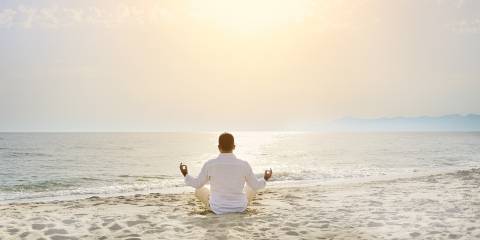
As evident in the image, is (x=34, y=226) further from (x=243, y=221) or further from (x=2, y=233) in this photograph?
(x=243, y=221)

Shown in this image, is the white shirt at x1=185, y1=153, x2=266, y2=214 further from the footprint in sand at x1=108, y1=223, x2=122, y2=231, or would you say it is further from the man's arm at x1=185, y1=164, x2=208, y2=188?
the footprint in sand at x1=108, y1=223, x2=122, y2=231

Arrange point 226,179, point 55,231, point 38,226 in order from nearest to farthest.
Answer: point 55,231
point 38,226
point 226,179

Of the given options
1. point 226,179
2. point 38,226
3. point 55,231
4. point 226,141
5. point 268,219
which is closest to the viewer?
point 55,231

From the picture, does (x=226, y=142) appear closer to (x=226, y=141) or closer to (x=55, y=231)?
(x=226, y=141)

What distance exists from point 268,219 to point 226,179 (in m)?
1.42

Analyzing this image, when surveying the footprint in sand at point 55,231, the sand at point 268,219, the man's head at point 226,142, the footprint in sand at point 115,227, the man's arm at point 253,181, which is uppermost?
the man's head at point 226,142

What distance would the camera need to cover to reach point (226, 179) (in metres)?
9.34

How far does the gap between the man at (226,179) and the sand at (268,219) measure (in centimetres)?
29

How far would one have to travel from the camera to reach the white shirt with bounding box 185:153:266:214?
9.20m

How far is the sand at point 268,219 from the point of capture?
8.41 m

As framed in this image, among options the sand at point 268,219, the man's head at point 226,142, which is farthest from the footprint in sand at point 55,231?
the man's head at point 226,142

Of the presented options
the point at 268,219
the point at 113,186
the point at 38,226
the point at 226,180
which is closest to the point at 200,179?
the point at 226,180

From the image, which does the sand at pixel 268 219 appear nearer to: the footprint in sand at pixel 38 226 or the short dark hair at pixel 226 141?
the footprint in sand at pixel 38 226

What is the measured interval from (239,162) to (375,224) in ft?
10.4
